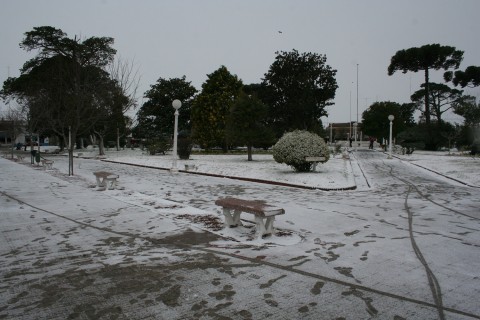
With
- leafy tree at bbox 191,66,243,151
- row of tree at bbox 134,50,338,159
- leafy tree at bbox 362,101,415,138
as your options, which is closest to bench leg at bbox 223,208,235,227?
row of tree at bbox 134,50,338,159

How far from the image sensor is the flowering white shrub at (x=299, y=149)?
53.6ft

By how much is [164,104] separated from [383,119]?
42951 millimetres

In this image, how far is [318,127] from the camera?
35219 mm

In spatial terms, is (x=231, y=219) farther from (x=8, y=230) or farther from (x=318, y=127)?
(x=318, y=127)

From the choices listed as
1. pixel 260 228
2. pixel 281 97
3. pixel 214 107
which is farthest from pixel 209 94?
A: pixel 260 228

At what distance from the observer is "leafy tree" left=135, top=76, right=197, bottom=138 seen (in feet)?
171

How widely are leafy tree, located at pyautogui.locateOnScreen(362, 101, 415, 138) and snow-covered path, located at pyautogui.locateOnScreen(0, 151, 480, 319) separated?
66.9 metres

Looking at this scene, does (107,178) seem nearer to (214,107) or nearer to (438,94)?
(214,107)

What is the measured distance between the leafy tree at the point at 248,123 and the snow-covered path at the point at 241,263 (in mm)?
17439

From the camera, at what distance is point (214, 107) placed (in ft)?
132

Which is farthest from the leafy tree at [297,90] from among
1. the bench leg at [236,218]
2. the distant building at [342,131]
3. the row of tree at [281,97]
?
the distant building at [342,131]

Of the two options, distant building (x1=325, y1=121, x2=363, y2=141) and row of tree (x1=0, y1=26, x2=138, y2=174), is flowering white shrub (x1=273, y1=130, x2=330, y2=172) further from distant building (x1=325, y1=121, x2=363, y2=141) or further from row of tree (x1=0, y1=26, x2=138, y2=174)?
distant building (x1=325, y1=121, x2=363, y2=141)

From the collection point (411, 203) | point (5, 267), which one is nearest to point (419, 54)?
point (411, 203)

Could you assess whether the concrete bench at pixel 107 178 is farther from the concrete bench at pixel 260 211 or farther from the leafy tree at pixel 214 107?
the leafy tree at pixel 214 107
